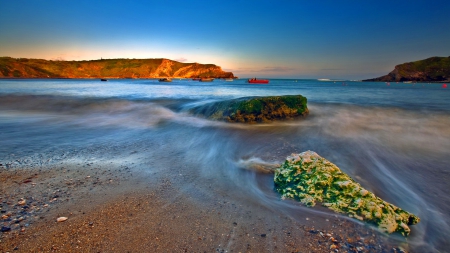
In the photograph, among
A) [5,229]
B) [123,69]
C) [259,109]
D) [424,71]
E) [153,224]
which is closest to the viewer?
[5,229]

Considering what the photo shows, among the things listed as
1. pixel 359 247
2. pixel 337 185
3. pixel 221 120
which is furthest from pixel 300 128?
pixel 359 247

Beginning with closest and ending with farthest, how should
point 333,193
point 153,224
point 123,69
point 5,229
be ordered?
point 5,229 → point 153,224 → point 333,193 → point 123,69

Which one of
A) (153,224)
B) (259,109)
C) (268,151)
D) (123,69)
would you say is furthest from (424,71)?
(123,69)

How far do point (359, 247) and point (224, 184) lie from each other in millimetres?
1935

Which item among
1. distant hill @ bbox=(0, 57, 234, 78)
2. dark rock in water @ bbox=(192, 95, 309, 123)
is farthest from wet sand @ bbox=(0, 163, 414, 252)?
distant hill @ bbox=(0, 57, 234, 78)

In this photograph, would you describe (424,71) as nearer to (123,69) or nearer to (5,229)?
(5,229)

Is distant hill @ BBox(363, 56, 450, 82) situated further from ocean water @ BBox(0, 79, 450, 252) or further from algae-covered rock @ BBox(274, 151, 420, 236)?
algae-covered rock @ BBox(274, 151, 420, 236)

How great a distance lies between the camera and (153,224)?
2.39 m

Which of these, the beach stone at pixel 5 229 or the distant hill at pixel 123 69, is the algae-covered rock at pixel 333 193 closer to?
the beach stone at pixel 5 229

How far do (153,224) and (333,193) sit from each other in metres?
Answer: 2.29

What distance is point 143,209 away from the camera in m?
2.69

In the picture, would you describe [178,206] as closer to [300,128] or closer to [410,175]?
[410,175]

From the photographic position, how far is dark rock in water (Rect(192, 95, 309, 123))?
895 centimetres

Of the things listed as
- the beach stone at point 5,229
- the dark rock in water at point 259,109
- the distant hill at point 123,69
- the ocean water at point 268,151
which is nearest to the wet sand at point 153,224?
the beach stone at point 5,229
